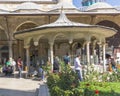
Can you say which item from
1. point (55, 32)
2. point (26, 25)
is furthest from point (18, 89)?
point (26, 25)

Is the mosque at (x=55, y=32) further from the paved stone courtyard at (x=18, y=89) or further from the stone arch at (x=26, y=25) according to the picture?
the paved stone courtyard at (x=18, y=89)

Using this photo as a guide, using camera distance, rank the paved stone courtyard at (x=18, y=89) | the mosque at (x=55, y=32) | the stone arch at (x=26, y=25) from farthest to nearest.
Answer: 1. the stone arch at (x=26, y=25)
2. the mosque at (x=55, y=32)
3. the paved stone courtyard at (x=18, y=89)

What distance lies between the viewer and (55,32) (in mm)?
18203

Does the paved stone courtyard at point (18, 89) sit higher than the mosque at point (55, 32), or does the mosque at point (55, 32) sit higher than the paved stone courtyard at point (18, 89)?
the mosque at point (55, 32)

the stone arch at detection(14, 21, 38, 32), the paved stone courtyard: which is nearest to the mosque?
the stone arch at detection(14, 21, 38, 32)

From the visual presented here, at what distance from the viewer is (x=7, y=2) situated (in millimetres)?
34094

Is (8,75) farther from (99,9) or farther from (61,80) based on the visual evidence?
(61,80)

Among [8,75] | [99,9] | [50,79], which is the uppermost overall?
[99,9]

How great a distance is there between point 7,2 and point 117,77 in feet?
72.8

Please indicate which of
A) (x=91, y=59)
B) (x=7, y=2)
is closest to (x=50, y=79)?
(x=91, y=59)

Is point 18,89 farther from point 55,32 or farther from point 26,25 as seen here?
point 26,25

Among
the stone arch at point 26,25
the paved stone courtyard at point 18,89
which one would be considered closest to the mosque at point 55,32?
the stone arch at point 26,25

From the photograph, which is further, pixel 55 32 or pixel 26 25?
pixel 26 25

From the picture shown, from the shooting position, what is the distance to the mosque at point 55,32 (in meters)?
18.4
